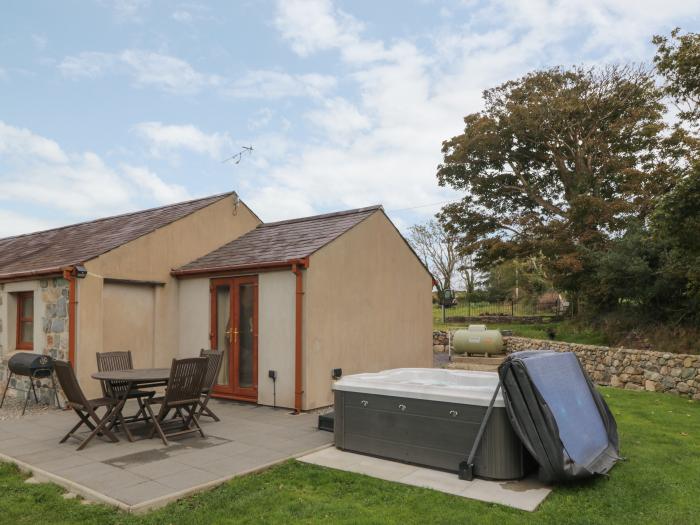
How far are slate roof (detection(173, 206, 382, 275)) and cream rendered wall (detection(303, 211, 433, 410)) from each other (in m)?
0.25

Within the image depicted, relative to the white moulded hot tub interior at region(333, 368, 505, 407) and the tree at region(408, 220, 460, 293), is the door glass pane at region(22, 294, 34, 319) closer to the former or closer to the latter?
the white moulded hot tub interior at region(333, 368, 505, 407)

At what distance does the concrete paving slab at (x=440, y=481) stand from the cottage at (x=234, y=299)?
111 inches

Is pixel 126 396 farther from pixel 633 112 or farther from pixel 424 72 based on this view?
pixel 633 112

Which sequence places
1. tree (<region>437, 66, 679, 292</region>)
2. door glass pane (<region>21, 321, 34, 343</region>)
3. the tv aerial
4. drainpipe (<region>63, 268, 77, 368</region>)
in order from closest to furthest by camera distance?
drainpipe (<region>63, 268, 77, 368</region>) < door glass pane (<region>21, 321, 34, 343</region>) < the tv aerial < tree (<region>437, 66, 679, 292</region>)

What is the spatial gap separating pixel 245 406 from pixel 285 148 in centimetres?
957

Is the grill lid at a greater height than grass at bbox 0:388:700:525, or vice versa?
the grill lid

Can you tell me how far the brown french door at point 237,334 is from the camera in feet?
30.3

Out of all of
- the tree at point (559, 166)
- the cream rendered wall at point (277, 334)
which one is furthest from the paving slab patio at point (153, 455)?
the tree at point (559, 166)

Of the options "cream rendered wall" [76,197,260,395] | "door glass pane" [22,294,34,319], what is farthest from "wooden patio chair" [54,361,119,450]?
"door glass pane" [22,294,34,319]

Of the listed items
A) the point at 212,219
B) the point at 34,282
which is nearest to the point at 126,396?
the point at 34,282

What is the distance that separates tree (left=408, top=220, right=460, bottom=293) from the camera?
127 feet

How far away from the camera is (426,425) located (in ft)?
17.6

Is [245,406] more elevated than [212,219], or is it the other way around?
[212,219]

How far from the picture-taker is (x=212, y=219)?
37.3 ft
